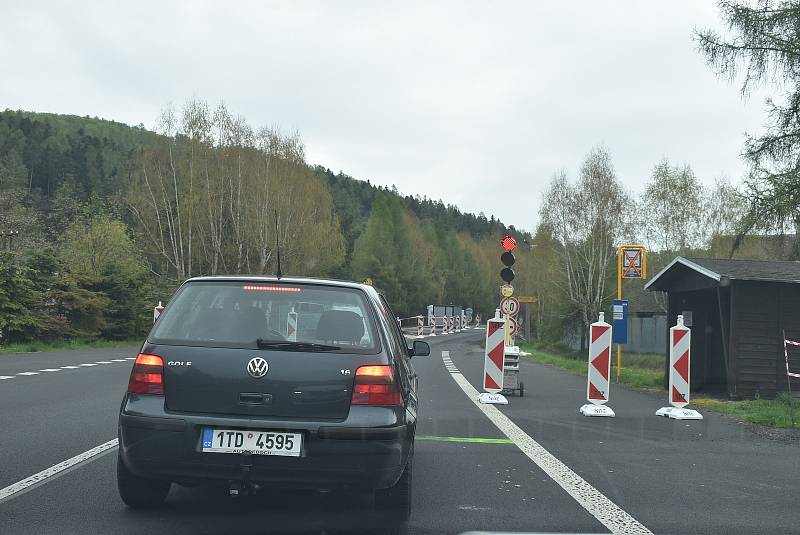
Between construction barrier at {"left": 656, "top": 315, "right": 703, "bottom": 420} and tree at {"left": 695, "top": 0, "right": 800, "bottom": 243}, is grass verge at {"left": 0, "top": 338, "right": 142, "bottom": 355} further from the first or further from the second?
tree at {"left": 695, "top": 0, "right": 800, "bottom": 243}

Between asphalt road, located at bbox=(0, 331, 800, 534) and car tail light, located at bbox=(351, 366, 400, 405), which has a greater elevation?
car tail light, located at bbox=(351, 366, 400, 405)

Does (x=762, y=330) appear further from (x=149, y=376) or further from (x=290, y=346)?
(x=149, y=376)

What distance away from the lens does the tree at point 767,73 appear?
1909 cm

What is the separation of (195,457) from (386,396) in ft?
3.76

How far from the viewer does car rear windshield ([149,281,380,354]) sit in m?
5.07

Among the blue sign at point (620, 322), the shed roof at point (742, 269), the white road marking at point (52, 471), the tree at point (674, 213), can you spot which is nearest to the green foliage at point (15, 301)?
the blue sign at point (620, 322)

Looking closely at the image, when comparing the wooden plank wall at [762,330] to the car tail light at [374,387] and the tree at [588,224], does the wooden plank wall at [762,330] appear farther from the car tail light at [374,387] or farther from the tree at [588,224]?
the tree at [588,224]

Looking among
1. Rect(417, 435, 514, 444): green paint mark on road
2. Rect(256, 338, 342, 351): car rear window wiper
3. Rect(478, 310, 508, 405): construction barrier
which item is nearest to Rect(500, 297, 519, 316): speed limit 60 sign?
Rect(478, 310, 508, 405): construction barrier

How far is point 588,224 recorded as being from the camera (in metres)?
59.5

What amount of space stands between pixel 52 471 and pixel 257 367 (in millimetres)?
2780

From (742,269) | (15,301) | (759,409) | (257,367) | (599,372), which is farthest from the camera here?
(15,301)

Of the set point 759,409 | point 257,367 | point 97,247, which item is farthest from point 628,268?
point 97,247

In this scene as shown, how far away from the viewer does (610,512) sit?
18.6ft

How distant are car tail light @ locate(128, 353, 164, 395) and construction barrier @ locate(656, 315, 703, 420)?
8707 millimetres
